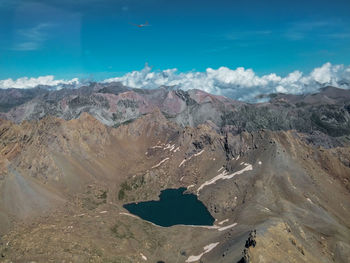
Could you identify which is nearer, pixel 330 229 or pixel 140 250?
pixel 140 250

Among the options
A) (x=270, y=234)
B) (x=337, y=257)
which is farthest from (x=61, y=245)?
(x=337, y=257)

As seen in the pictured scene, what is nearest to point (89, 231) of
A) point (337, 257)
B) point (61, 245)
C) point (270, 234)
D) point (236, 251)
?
point (61, 245)

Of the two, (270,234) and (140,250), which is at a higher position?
(270,234)

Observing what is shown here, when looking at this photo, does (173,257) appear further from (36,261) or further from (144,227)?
(36,261)

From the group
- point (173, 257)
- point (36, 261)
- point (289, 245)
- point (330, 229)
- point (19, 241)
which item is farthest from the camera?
point (330, 229)

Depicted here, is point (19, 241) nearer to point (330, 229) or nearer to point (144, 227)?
point (144, 227)

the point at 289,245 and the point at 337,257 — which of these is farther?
the point at 337,257

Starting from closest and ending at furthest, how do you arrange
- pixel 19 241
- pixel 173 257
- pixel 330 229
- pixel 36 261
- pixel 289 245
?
pixel 36 261 → pixel 289 245 → pixel 19 241 → pixel 173 257 → pixel 330 229
